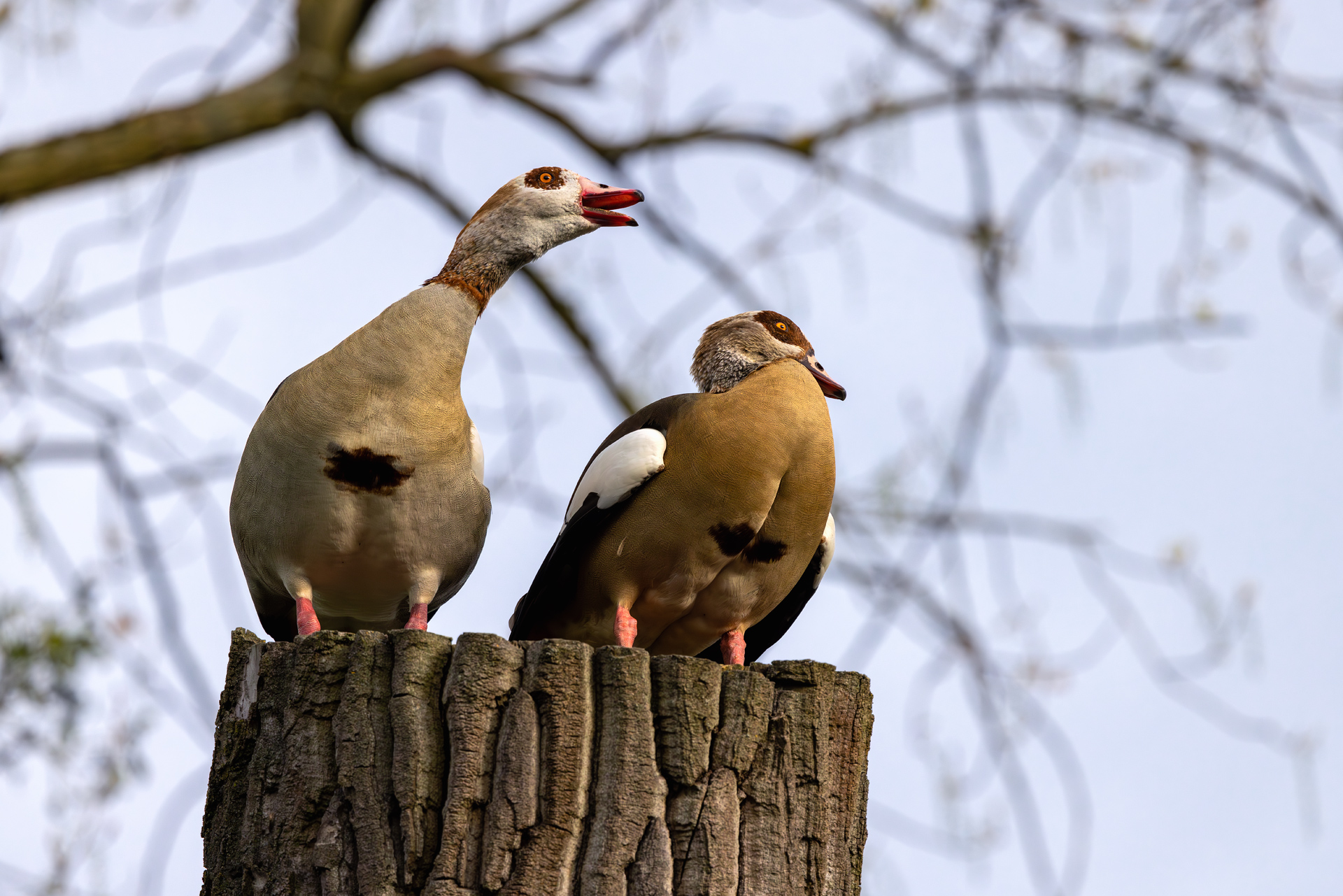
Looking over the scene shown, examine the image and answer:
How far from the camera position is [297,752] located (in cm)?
319

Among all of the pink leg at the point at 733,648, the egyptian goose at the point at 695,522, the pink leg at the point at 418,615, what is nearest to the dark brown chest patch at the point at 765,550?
the egyptian goose at the point at 695,522

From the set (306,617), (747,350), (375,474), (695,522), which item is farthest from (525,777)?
(747,350)

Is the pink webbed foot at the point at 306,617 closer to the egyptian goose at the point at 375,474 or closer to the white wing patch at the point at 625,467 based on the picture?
the egyptian goose at the point at 375,474

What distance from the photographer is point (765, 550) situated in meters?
4.51

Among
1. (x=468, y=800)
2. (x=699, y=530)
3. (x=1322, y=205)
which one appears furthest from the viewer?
(x=1322, y=205)

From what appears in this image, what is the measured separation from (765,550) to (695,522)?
273mm

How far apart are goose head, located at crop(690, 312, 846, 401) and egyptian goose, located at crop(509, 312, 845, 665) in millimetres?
149

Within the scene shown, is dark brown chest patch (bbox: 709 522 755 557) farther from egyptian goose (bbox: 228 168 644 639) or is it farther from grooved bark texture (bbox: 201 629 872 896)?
grooved bark texture (bbox: 201 629 872 896)

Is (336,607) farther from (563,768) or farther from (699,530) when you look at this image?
(563,768)

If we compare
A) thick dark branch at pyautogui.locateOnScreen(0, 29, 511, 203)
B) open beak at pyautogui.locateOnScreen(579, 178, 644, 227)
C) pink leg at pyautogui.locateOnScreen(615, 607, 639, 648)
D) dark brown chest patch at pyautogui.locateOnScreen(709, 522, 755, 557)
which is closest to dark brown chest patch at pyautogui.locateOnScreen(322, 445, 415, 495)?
pink leg at pyautogui.locateOnScreen(615, 607, 639, 648)

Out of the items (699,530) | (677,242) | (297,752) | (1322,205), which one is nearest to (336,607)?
(699,530)

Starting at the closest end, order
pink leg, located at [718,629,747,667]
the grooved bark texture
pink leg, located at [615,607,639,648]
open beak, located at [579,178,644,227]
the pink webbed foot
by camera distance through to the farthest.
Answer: the grooved bark texture → pink leg, located at [615,607,639,648] → the pink webbed foot → pink leg, located at [718,629,747,667] → open beak, located at [579,178,644,227]

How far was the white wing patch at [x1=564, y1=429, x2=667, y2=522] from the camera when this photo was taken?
14.7 ft

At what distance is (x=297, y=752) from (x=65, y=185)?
4.40 m
